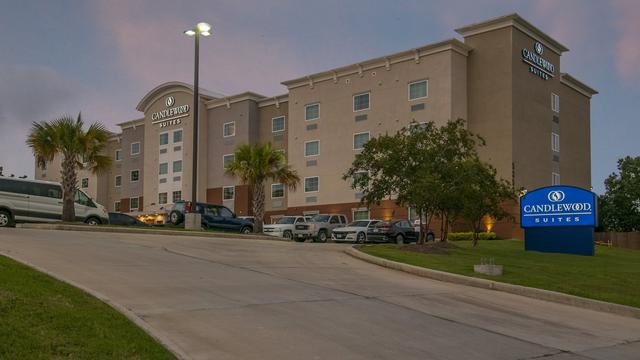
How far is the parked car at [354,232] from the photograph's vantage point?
32.2 meters

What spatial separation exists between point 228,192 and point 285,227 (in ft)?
80.4

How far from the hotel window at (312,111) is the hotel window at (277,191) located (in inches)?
260

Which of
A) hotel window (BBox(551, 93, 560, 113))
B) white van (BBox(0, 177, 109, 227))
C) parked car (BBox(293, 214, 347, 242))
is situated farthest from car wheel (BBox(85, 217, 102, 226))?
hotel window (BBox(551, 93, 560, 113))

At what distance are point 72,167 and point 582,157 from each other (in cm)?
4151

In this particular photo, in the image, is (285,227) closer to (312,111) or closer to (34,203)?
(34,203)

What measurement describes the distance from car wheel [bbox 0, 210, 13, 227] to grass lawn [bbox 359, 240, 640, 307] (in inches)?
545

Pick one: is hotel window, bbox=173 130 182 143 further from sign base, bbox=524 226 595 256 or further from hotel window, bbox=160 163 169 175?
sign base, bbox=524 226 595 256

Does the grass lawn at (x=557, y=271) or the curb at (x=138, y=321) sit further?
the grass lawn at (x=557, y=271)

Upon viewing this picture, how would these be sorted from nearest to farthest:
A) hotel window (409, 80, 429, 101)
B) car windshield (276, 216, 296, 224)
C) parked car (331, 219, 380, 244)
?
parked car (331, 219, 380, 244), car windshield (276, 216, 296, 224), hotel window (409, 80, 429, 101)

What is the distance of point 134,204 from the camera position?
69125mm

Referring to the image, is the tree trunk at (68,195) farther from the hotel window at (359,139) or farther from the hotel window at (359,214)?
the hotel window at (359,139)

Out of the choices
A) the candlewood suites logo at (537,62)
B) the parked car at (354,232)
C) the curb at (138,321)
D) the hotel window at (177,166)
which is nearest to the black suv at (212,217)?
the parked car at (354,232)

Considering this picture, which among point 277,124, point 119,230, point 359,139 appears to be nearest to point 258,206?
point 359,139

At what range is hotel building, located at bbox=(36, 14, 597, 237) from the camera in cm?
4522
